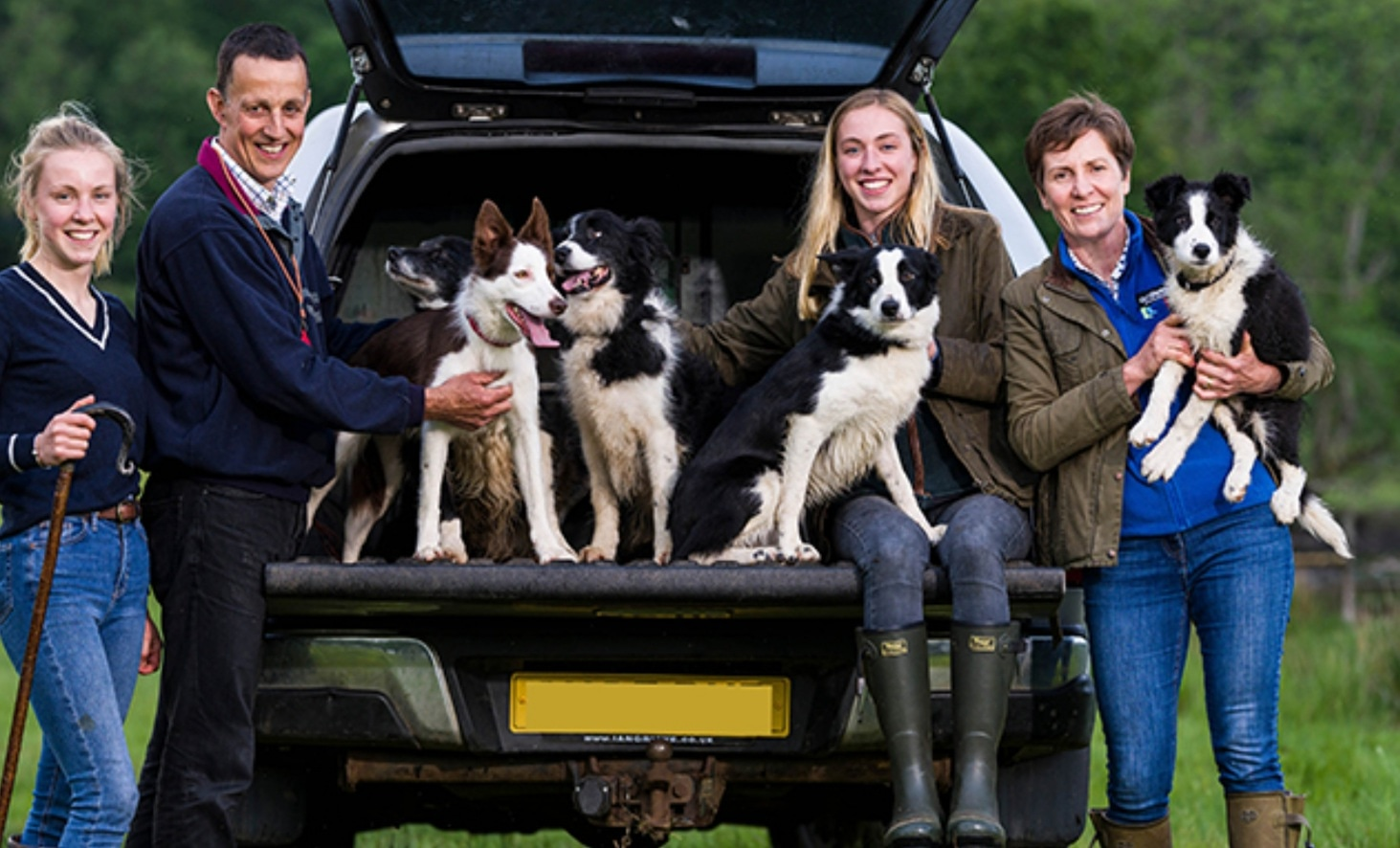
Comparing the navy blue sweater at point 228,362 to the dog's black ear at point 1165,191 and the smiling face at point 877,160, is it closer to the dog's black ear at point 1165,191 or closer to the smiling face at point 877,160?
the smiling face at point 877,160

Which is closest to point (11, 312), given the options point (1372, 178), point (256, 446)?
point (256, 446)

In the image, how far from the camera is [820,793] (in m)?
5.02

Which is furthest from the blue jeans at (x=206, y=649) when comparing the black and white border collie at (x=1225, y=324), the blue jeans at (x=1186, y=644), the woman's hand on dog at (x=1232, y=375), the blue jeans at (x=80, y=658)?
the woman's hand on dog at (x=1232, y=375)

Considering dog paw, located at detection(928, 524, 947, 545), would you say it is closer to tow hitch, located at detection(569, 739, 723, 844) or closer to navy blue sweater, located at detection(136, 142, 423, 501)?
tow hitch, located at detection(569, 739, 723, 844)

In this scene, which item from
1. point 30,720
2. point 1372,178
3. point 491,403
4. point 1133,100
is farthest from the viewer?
point 1372,178

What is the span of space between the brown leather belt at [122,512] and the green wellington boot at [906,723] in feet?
5.27

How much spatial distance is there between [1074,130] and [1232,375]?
70 cm

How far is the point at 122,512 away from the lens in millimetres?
4102

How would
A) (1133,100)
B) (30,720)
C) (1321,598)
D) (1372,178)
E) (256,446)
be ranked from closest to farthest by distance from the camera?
(256,446), (30,720), (1321,598), (1133,100), (1372,178)

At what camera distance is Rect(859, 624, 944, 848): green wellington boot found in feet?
13.6

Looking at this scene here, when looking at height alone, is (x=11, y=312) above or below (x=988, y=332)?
below

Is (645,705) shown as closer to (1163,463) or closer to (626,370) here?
(626,370)

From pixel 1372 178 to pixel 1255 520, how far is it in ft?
141

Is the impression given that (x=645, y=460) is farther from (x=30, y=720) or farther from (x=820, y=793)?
(x=30, y=720)
